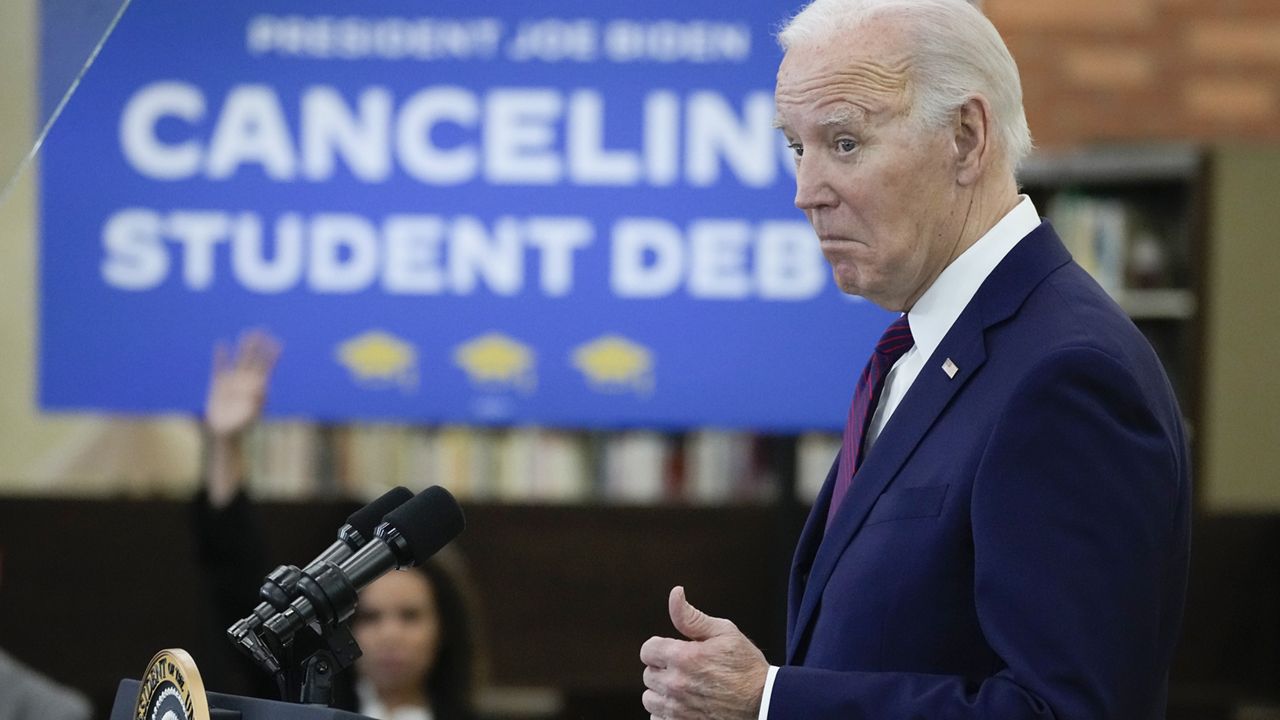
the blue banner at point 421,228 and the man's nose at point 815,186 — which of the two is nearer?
the man's nose at point 815,186

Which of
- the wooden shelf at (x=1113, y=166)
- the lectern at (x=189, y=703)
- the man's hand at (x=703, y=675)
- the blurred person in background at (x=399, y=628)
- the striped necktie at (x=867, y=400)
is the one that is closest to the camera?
the lectern at (x=189, y=703)

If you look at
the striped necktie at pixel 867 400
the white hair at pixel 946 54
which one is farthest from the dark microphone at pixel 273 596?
the white hair at pixel 946 54

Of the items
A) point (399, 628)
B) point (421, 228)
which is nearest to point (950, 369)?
point (399, 628)

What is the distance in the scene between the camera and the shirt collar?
1.37 m

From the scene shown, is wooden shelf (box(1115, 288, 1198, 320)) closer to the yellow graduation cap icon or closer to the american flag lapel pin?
the yellow graduation cap icon

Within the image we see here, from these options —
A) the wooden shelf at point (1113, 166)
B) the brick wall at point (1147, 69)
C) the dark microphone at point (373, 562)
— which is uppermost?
the brick wall at point (1147, 69)

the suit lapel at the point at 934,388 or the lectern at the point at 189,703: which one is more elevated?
the suit lapel at the point at 934,388

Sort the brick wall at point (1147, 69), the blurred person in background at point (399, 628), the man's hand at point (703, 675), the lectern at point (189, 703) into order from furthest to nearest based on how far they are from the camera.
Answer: the brick wall at point (1147, 69) < the blurred person in background at point (399, 628) < the man's hand at point (703, 675) < the lectern at point (189, 703)

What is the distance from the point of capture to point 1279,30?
17.3 ft

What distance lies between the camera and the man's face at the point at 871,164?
52.4 inches

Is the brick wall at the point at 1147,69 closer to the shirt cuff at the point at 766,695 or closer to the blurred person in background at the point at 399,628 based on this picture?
the blurred person in background at the point at 399,628

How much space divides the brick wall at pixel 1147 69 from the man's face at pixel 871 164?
4094 millimetres

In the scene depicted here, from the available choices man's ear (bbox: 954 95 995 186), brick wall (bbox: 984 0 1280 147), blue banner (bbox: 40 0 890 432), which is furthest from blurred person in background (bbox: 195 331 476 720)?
brick wall (bbox: 984 0 1280 147)

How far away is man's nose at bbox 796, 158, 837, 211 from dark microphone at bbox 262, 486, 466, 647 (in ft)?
1.25
